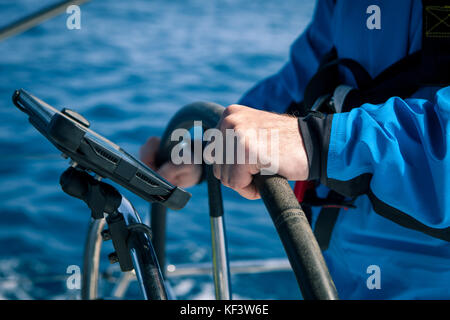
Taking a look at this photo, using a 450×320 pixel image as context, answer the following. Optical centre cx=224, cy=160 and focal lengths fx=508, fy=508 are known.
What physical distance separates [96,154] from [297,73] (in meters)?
0.63

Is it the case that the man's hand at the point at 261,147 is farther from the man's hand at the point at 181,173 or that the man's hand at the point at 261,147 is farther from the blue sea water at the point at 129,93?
the blue sea water at the point at 129,93

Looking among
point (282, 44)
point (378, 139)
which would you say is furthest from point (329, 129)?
point (282, 44)

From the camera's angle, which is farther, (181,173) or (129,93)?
(129,93)

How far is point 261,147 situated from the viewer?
504 millimetres

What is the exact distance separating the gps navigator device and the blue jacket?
18 centimetres

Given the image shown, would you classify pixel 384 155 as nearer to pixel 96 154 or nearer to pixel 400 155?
pixel 400 155

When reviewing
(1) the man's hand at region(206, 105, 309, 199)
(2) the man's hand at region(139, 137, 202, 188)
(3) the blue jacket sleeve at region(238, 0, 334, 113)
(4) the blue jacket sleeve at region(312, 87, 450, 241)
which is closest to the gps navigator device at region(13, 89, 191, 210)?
(1) the man's hand at region(206, 105, 309, 199)

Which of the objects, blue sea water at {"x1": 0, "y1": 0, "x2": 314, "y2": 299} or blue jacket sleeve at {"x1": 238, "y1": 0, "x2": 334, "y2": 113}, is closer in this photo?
blue jacket sleeve at {"x1": 238, "y1": 0, "x2": 334, "y2": 113}

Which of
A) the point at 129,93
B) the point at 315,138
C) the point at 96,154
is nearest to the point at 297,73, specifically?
the point at 315,138

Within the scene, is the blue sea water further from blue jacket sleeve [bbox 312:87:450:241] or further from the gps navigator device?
blue jacket sleeve [bbox 312:87:450:241]

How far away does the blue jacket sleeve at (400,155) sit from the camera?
1.72ft

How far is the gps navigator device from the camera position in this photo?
48 cm

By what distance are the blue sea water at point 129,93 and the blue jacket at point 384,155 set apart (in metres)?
0.57

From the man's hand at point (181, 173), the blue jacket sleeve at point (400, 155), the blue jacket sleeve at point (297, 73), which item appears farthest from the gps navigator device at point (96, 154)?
the blue jacket sleeve at point (297, 73)
